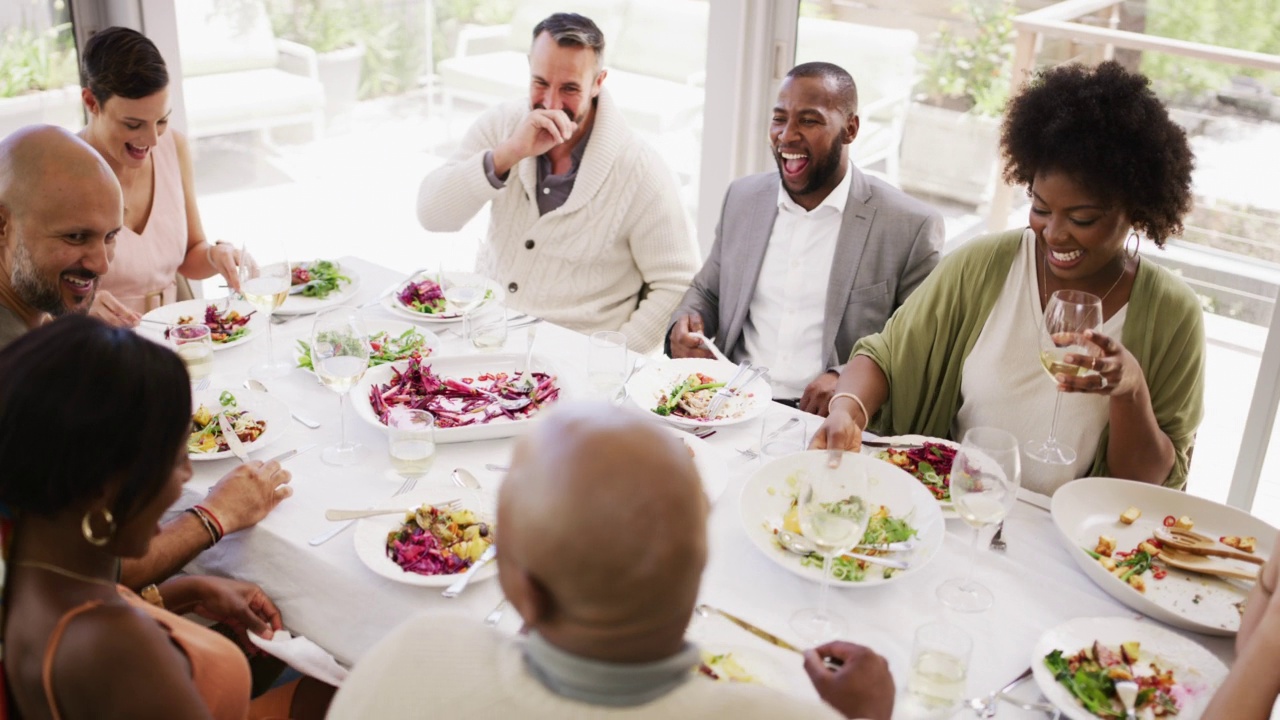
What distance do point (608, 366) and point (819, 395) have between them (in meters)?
0.62

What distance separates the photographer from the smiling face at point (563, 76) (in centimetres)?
318

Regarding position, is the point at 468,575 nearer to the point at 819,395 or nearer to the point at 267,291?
the point at 267,291

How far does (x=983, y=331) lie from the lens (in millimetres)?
2383

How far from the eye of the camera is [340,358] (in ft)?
6.98

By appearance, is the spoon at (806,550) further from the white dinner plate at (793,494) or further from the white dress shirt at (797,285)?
the white dress shirt at (797,285)

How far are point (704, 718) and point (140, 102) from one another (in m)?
2.53

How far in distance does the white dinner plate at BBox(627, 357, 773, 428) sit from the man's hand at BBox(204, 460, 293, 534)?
76cm

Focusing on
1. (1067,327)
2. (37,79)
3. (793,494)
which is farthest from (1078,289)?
(37,79)

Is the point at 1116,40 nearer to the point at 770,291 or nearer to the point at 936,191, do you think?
the point at 936,191

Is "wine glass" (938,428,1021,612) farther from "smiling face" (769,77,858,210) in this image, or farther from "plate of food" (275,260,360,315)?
"plate of food" (275,260,360,315)

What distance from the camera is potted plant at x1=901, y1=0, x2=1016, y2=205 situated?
11.7 ft

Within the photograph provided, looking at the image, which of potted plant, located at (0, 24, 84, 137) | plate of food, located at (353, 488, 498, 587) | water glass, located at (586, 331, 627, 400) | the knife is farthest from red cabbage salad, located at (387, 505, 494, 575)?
potted plant, located at (0, 24, 84, 137)

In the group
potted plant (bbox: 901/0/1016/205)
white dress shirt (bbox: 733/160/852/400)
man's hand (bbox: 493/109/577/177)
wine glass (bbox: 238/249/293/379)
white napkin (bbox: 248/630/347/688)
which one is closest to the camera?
white napkin (bbox: 248/630/347/688)

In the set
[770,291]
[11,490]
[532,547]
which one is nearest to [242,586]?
[11,490]
